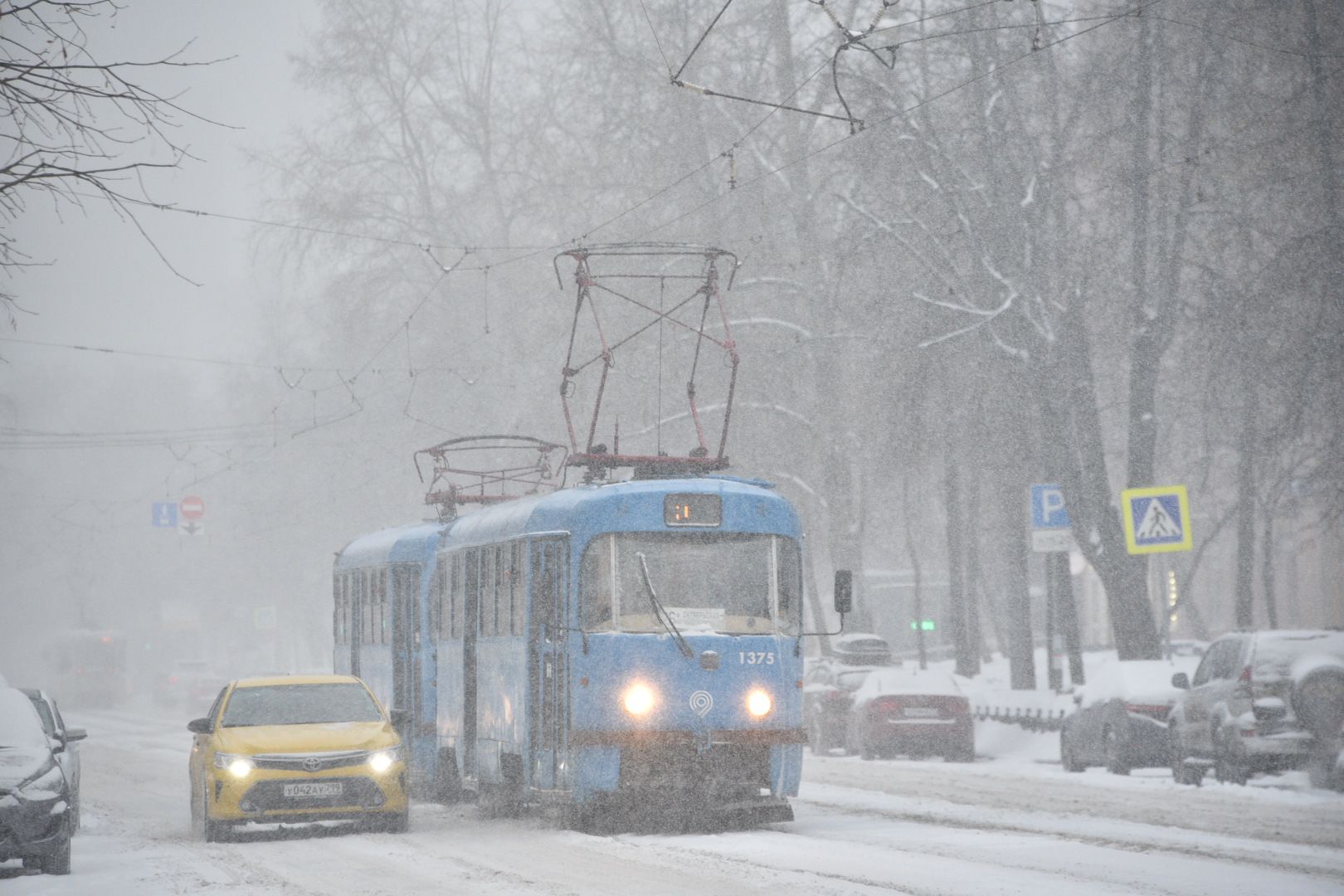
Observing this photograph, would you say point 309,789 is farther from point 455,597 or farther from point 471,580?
point 455,597

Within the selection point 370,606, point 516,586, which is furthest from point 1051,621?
point 516,586

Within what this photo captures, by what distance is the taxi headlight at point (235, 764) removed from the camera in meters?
16.8

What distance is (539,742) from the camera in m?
17.3

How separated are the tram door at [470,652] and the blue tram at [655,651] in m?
1.38

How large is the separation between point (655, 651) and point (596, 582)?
0.79m

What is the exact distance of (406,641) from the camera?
2291 cm

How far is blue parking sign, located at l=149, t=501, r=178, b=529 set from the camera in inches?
2479

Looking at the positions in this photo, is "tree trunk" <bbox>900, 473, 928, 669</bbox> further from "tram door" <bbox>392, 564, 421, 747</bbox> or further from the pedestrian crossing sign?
"tram door" <bbox>392, 564, 421, 747</bbox>

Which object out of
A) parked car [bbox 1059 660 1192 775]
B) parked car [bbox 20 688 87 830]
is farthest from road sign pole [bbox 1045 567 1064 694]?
parked car [bbox 20 688 87 830]

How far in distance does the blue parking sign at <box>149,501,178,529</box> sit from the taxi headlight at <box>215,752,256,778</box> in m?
47.2

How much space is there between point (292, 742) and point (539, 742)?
2106 mm

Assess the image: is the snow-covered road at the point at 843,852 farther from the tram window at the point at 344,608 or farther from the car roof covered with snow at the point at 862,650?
the car roof covered with snow at the point at 862,650

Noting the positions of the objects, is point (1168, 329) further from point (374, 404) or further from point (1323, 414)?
point (374, 404)

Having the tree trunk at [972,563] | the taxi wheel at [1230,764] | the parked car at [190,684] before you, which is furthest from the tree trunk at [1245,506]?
the parked car at [190,684]
